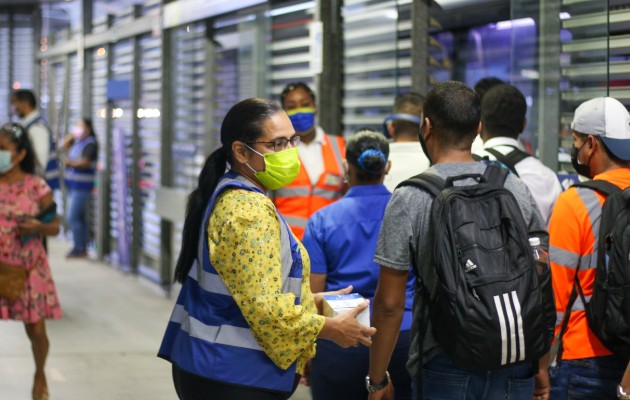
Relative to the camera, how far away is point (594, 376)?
10.4 ft

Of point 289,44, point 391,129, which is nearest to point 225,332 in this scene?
point 391,129

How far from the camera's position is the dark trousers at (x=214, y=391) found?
106 inches

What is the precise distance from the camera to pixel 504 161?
4.09 metres

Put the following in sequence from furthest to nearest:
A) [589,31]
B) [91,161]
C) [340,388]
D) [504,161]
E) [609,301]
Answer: [91,161] → [589,31] → [504,161] → [340,388] → [609,301]

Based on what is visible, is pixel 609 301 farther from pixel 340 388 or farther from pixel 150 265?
pixel 150 265

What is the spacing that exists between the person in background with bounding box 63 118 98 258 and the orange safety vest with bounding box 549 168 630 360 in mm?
9472

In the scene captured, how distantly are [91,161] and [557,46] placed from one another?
27.5 ft

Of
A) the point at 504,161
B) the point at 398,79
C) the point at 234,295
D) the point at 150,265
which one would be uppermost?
the point at 398,79

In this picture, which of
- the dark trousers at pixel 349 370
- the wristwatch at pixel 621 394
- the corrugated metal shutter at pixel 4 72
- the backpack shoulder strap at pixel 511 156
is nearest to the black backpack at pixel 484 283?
the wristwatch at pixel 621 394

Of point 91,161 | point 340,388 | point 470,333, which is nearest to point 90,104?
point 91,161

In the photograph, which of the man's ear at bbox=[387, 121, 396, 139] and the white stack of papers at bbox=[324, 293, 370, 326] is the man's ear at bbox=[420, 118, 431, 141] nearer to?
the white stack of papers at bbox=[324, 293, 370, 326]

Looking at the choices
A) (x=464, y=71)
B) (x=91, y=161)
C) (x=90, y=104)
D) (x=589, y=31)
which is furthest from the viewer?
(x=90, y=104)

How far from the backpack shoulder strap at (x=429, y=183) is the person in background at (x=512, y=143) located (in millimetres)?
1335

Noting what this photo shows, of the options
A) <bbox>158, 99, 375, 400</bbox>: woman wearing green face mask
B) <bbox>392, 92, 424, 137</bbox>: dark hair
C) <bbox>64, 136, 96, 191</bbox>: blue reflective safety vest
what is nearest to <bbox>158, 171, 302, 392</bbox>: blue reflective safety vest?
<bbox>158, 99, 375, 400</bbox>: woman wearing green face mask
